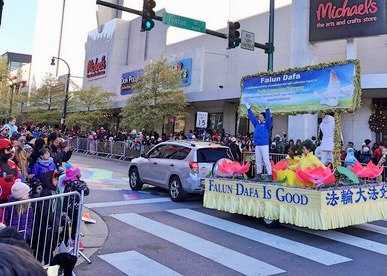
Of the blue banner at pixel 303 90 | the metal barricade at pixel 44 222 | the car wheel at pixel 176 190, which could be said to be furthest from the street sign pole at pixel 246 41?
the metal barricade at pixel 44 222

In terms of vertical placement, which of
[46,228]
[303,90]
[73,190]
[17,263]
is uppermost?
[303,90]

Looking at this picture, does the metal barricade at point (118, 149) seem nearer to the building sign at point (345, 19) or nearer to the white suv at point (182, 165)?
the white suv at point (182, 165)

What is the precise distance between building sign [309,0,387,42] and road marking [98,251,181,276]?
16817 mm

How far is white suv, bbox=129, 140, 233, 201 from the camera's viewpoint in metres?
9.95

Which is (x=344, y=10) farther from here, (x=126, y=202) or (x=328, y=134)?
(x=126, y=202)

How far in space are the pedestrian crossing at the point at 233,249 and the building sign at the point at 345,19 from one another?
12906 millimetres

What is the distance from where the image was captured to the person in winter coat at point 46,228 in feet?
15.8

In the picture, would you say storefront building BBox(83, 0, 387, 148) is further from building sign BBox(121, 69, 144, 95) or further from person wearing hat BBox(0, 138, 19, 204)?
person wearing hat BBox(0, 138, 19, 204)

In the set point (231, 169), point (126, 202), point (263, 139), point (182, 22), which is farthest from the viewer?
point (182, 22)

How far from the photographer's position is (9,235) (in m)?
1.35

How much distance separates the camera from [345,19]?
18812 mm

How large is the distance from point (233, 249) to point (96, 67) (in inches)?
1534

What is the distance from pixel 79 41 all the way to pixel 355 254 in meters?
65.4

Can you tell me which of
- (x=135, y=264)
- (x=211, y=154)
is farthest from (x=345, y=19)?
(x=135, y=264)
